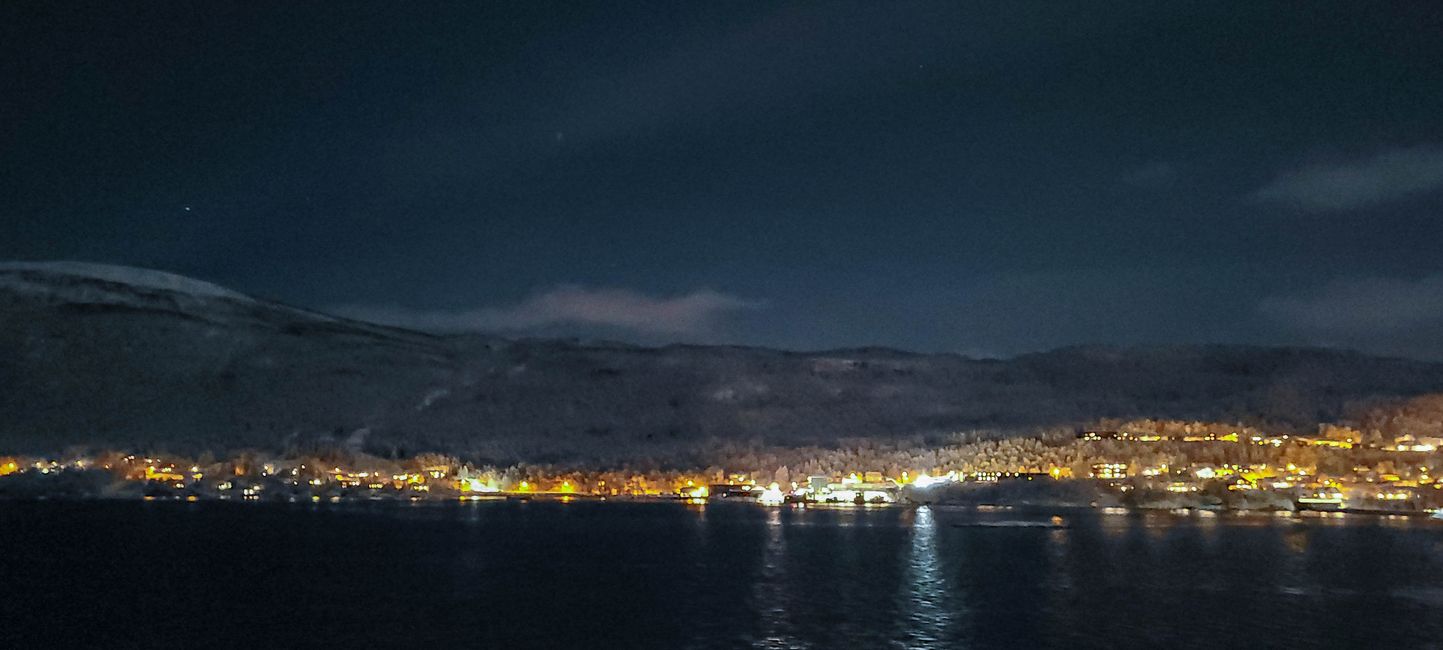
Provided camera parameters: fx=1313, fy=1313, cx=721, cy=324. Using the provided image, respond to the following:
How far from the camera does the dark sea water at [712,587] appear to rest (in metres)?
53.4

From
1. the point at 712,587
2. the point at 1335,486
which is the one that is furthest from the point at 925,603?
the point at 1335,486

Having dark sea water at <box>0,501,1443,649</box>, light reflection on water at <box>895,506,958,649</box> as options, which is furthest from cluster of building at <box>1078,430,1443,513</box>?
light reflection on water at <box>895,506,958,649</box>

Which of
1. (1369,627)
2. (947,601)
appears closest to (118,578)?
(947,601)

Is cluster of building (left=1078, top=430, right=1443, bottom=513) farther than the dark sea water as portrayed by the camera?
Yes

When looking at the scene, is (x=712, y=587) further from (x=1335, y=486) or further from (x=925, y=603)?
(x=1335, y=486)

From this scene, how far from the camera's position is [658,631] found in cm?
5491

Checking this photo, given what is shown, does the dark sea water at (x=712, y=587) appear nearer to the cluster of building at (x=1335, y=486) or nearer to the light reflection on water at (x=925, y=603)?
the light reflection on water at (x=925, y=603)

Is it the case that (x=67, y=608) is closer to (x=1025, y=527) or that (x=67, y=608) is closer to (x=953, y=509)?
(x=1025, y=527)

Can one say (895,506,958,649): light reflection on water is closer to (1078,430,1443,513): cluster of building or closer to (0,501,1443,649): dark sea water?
(0,501,1443,649): dark sea water

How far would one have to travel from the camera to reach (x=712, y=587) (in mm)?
72125

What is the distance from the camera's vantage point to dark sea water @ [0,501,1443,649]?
5344 centimetres

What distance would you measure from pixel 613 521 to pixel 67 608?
90722mm

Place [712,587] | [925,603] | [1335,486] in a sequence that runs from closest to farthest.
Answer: [925,603] < [712,587] < [1335,486]

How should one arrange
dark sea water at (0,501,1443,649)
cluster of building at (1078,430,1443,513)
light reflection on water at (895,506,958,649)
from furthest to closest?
cluster of building at (1078,430,1443,513) < dark sea water at (0,501,1443,649) < light reflection on water at (895,506,958,649)
